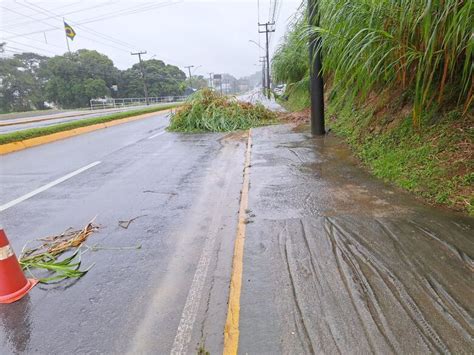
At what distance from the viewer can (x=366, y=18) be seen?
4.69 metres

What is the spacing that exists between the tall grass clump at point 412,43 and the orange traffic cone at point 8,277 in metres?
4.42

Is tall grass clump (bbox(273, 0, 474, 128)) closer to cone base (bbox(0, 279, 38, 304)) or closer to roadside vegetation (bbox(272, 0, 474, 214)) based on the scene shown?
roadside vegetation (bbox(272, 0, 474, 214))

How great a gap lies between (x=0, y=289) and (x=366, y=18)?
5.29 meters

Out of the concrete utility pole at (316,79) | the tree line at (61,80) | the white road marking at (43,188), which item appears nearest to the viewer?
the white road marking at (43,188)

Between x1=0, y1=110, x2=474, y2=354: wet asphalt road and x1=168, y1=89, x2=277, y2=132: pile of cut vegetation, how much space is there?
7.15 m

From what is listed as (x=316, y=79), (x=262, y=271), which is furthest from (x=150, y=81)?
(x=262, y=271)

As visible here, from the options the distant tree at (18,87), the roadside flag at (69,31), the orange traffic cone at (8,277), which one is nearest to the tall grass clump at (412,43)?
the orange traffic cone at (8,277)

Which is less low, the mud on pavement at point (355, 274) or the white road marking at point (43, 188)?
the mud on pavement at point (355, 274)

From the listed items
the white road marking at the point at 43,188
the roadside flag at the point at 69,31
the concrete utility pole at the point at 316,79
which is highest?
the roadside flag at the point at 69,31

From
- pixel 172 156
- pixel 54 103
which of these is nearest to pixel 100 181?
pixel 172 156

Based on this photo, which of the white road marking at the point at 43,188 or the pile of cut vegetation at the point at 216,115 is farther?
the pile of cut vegetation at the point at 216,115

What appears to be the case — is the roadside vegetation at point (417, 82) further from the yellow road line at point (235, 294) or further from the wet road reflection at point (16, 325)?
the wet road reflection at point (16, 325)

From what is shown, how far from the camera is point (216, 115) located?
1277cm

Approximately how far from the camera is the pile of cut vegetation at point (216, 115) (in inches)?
493
